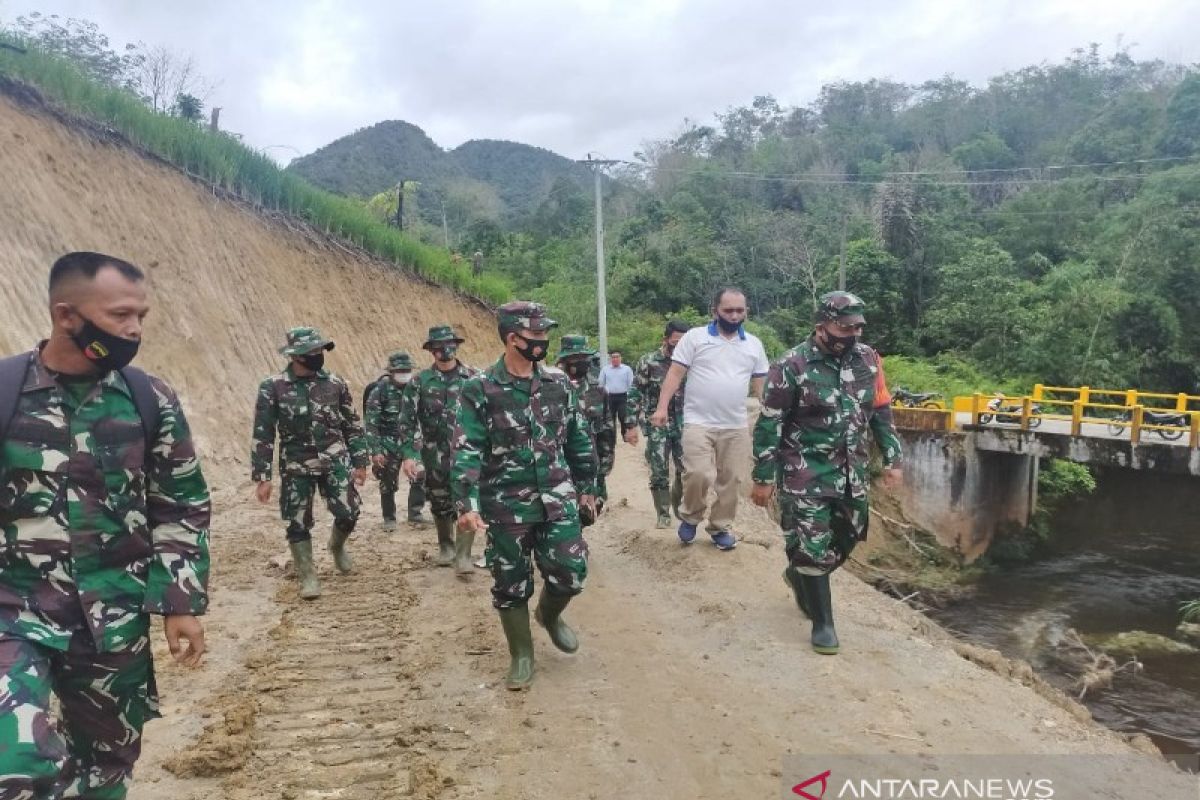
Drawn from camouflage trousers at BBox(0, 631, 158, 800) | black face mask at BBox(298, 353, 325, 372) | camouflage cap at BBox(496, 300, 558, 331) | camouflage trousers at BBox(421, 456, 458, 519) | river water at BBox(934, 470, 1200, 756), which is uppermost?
camouflage cap at BBox(496, 300, 558, 331)

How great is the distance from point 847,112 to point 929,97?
19.3 feet

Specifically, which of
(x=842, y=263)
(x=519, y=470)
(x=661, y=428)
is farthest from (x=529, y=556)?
(x=842, y=263)

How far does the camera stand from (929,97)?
6016 centimetres

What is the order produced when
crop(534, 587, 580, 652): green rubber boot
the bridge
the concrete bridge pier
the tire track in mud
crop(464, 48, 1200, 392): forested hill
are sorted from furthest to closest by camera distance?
crop(464, 48, 1200, 392): forested hill < the concrete bridge pier < the bridge < crop(534, 587, 580, 652): green rubber boot < the tire track in mud

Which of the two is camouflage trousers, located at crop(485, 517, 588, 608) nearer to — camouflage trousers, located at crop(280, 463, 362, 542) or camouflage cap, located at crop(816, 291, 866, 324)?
camouflage cap, located at crop(816, 291, 866, 324)

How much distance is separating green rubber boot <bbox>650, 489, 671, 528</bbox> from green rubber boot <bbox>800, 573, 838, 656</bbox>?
3.21 meters

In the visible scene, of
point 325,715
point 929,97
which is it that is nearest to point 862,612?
point 325,715

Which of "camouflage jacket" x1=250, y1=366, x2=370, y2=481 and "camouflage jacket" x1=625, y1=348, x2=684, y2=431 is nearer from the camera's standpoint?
"camouflage jacket" x1=250, y1=366, x2=370, y2=481

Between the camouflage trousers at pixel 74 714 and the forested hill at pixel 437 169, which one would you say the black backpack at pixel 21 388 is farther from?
the forested hill at pixel 437 169

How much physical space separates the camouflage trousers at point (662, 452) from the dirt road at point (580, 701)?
1488 mm

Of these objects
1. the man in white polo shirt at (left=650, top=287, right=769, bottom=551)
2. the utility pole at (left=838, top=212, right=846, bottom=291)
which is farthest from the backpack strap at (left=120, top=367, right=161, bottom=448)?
the utility pole at (left=838, top=212, right=846, bottom=291)

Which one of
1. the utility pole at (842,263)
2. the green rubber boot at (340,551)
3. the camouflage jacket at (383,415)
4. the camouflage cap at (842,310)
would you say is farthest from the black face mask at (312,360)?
the utility pole at (842,263)

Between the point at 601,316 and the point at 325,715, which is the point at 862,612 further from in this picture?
the point at 601,316

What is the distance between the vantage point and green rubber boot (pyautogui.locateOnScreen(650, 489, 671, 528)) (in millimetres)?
8133
